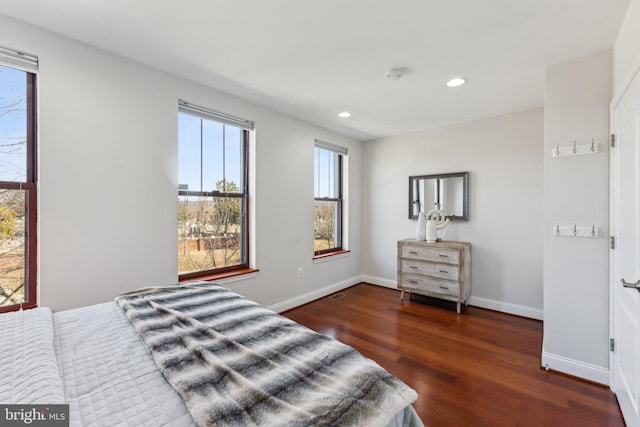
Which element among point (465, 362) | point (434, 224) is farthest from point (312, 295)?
point (465, 362)

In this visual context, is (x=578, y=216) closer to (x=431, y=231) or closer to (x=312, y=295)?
(x=431, y=231)

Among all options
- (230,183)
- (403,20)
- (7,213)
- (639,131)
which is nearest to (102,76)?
(7,213)

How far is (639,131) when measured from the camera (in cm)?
145

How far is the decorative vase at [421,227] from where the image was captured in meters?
3.88

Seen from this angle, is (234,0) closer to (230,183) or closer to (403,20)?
(403,20)

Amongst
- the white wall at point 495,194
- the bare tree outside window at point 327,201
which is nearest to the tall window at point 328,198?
the bare tree outside window at point 327,201

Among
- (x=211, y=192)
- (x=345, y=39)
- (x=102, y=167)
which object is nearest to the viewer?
(x=345, y=39)

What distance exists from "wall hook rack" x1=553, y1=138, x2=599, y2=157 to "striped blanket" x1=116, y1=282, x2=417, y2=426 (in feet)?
7.15

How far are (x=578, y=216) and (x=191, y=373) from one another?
105 inches

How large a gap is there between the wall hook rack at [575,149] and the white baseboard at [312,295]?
2.98 m

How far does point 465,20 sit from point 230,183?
2426 millimetres

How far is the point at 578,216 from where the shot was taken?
209 centimetres

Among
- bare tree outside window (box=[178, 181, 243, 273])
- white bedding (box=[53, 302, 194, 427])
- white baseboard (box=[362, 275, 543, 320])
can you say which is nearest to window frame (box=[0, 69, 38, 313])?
white bedding (box=[53, 302, 194, 427])

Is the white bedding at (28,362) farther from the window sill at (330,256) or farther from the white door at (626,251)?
the window sill at (330,256)
